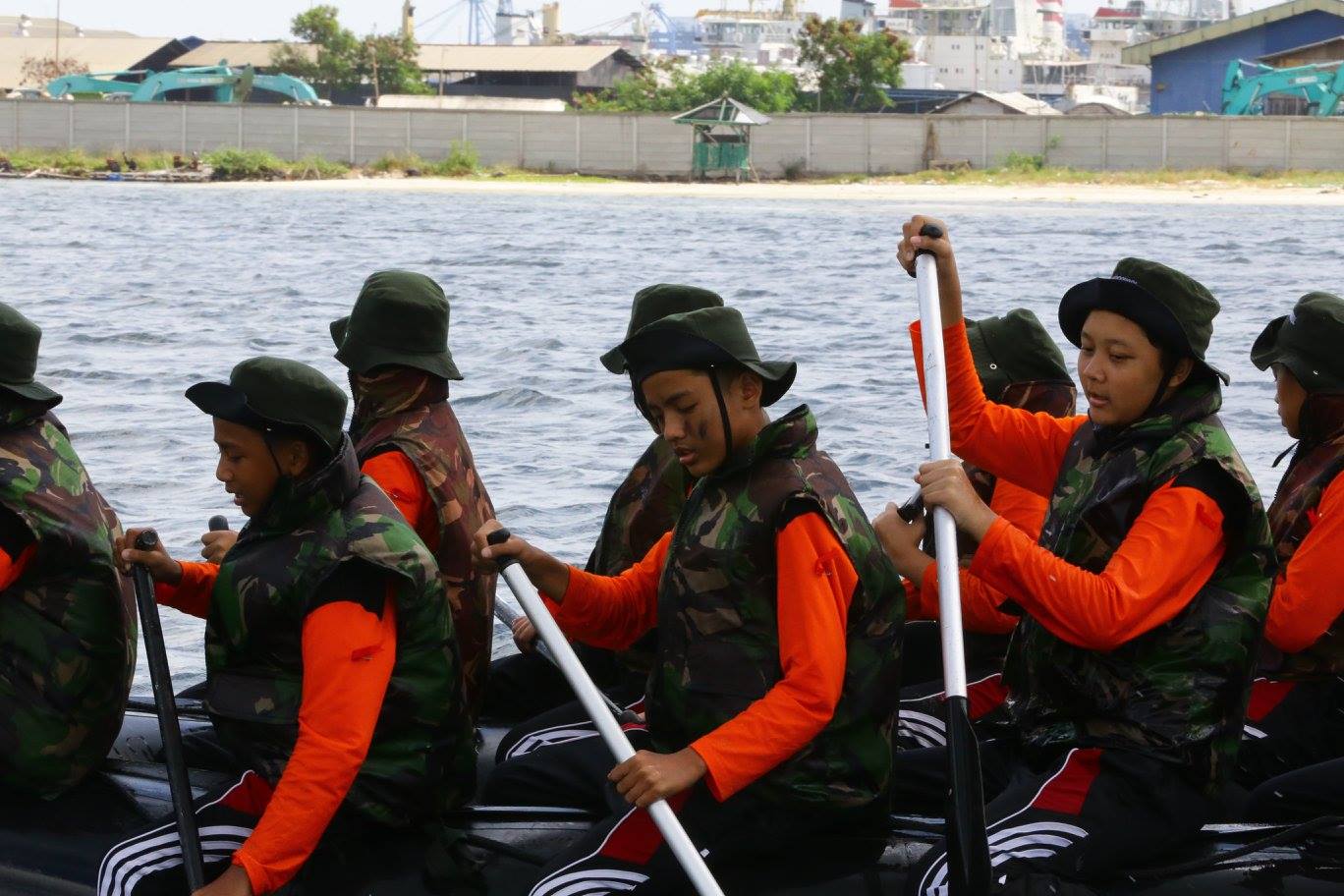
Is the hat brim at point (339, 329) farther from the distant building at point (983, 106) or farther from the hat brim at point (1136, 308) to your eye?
the distant building at point (983, 106)

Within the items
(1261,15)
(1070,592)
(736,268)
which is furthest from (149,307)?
(1261,15)

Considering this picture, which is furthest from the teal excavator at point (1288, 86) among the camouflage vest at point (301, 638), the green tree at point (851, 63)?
Result: the camouflage vest at point (301, 638)

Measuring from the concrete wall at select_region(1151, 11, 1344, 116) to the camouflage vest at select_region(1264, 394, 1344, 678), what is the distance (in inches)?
2135

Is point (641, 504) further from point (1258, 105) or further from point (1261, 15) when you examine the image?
point (1261, 15)

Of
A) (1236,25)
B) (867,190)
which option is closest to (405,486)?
(867,190)

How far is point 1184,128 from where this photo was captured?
150 feet

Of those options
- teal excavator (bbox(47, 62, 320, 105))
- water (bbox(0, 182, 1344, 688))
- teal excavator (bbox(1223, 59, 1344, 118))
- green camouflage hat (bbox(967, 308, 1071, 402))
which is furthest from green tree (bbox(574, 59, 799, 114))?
green camouflage hat (bbox(967, 308, 1071, 402))

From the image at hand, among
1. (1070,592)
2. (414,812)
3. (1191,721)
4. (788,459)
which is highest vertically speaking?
(788,459)

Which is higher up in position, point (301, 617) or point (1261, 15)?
point (1261, 15)

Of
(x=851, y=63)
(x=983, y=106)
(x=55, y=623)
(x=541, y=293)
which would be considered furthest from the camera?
(x=983, y=106)

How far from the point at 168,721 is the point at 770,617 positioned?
1.37m

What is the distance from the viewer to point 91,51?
7875 cm

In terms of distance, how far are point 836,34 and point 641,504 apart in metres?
57.9

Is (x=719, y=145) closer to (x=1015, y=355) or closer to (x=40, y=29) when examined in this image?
(x=1015, y=355)
